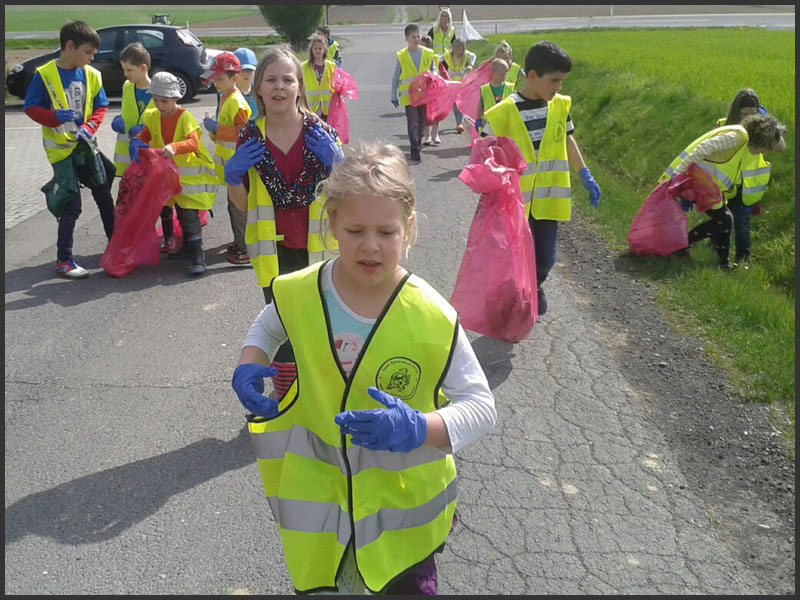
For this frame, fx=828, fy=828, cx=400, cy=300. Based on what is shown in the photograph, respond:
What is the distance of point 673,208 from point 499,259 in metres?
2.56

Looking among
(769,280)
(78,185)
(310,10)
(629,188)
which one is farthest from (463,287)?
(310,10)

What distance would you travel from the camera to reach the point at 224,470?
13.6 ft

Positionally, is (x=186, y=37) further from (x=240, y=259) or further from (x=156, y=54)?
(x=240, y=259)

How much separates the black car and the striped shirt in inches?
594

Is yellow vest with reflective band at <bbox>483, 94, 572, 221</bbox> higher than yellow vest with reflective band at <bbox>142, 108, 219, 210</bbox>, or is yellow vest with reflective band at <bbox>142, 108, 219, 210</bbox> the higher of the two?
yellow vest with reflective band at <bbox>483, 94, 572, 221</bbox>

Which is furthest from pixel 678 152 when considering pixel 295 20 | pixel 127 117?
pixel 295 20

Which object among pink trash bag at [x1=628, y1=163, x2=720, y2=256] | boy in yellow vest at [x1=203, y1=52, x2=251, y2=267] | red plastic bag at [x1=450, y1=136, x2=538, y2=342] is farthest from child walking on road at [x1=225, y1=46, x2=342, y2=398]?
pink trash bag at [x1=628, y1=163, x2=720, y2=256]

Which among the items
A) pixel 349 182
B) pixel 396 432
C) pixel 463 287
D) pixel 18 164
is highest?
pixel 349 182

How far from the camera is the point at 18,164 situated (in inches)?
506

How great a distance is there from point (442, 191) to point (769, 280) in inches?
176

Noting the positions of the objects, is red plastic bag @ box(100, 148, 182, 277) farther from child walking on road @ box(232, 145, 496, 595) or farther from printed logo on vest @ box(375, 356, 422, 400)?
printed logo on vest @ box(375, 356, 422, 400)

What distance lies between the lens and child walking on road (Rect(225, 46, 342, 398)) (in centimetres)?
397

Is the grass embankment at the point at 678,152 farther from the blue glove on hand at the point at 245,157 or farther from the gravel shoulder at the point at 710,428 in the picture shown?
the blue glove on hand at the point at 245,157

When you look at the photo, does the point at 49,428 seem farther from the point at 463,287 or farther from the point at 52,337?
the point at 463,287
